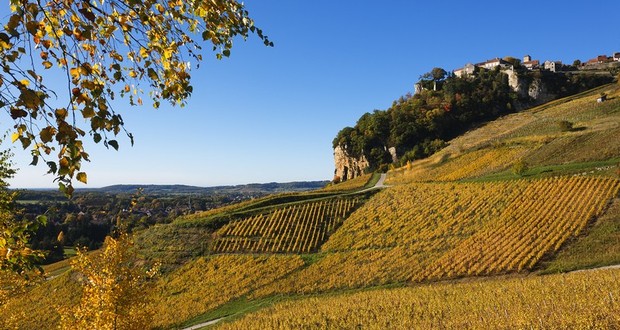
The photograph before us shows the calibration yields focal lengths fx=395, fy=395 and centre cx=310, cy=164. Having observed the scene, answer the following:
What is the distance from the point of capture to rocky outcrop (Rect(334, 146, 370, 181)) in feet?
299

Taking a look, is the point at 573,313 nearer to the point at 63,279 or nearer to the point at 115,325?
the point at 115,325

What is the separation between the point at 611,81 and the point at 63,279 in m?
118

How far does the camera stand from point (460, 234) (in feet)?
106

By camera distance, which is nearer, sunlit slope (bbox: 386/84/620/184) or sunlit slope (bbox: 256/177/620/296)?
sunlit slope (bbox: 256/177/620/296)

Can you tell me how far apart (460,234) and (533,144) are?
3131 cm

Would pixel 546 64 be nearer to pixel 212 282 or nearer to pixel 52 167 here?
pixel 212 282

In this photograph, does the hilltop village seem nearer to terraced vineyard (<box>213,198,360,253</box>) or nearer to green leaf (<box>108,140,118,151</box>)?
terraced vineyard (<box>213,198,360,253</box>)

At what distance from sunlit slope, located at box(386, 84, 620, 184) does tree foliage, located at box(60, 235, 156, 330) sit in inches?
1722

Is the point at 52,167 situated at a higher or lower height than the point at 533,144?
lower

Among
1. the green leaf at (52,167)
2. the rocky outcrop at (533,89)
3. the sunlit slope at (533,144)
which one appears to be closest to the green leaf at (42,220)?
the green leaf at (52,167)

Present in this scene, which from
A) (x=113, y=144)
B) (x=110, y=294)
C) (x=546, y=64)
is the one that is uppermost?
(x=546, y=64)

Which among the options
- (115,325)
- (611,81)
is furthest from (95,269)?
(611,81)

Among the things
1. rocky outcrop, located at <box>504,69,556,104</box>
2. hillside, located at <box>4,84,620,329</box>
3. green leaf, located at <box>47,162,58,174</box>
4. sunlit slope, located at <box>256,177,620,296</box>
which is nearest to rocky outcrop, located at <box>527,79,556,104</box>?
rocky outcrop, located at <box>504,69,556,104</box>

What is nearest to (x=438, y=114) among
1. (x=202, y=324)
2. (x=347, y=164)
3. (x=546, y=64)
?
(x=347, y=164)
